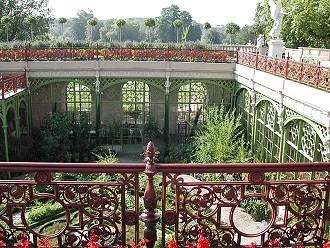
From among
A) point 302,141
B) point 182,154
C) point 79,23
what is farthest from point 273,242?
point 79,23

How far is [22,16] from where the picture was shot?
1310 inches

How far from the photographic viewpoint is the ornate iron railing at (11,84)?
12628mm

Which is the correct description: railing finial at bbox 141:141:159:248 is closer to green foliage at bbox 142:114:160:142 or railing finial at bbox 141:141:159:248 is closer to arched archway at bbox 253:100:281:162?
arched archway at bbox 253:100:281:162

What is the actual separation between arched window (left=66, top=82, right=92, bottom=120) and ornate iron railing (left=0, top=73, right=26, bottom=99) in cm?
190

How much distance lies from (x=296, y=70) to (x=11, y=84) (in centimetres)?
927

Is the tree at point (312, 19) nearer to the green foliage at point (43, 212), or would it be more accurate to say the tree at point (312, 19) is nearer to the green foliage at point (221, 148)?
the green foliage at point (221, 148)

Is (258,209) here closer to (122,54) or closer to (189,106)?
(189,106)

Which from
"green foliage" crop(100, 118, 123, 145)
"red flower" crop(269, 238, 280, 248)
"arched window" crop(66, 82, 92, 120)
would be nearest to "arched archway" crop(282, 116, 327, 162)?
"red flower" crop(269, 238, 280, 248)

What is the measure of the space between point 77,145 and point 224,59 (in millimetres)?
6513

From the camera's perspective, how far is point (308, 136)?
8844 mm

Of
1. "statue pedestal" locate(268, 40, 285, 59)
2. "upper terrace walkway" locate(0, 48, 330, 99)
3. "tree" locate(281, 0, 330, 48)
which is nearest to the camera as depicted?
"statue pedestal" locate(268, 40, 285, 59)

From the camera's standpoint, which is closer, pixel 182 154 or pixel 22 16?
pixel 182 154

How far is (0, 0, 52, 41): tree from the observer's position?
105 ft

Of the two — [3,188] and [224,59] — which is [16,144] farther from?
[3,188]
